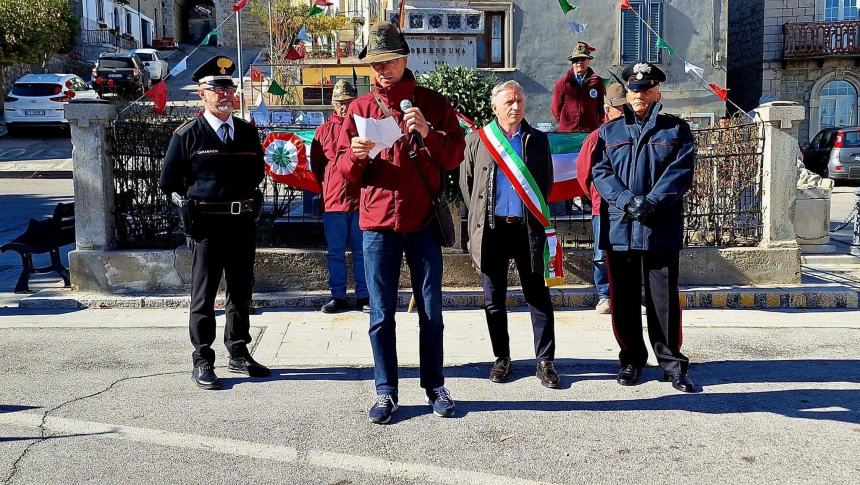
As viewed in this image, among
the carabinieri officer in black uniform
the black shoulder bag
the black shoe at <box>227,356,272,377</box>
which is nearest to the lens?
the black shoulder bag

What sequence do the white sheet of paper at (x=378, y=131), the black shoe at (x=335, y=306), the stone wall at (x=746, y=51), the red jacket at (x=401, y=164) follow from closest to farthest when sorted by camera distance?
the white sheet of paper at (x=378, y=131), the red jacket at (x=401, y=164), the black shoe at (x=335, y=306), the stone wall at (x=746, y=51)

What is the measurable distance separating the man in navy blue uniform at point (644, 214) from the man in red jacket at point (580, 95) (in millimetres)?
3885

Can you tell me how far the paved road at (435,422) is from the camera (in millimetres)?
4258

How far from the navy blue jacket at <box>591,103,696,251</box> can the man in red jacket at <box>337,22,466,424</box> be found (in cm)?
127

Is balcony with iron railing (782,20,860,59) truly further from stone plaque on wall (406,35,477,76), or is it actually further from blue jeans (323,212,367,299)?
blue jeans (323,212,367,299)

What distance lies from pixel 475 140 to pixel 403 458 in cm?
238

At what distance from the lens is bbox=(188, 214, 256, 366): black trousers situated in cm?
579

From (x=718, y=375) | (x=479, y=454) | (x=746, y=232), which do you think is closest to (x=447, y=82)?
(x=746, y=232)

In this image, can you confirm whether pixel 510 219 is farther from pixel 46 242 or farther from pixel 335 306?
pixel 46 242

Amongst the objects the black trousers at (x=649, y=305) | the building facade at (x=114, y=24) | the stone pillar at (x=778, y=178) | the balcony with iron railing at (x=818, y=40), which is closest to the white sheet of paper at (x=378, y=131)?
the black trousers at (x=649, y=305)

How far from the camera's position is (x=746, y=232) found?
8.87 metres

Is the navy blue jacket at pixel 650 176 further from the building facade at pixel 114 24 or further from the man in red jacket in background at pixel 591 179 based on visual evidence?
the building facade at pixel 114 24

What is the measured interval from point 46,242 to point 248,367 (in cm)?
429

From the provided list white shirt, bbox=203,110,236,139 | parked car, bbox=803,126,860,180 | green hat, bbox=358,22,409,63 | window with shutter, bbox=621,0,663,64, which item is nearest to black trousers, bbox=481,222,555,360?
green hat, bbox=358,22,409,63
